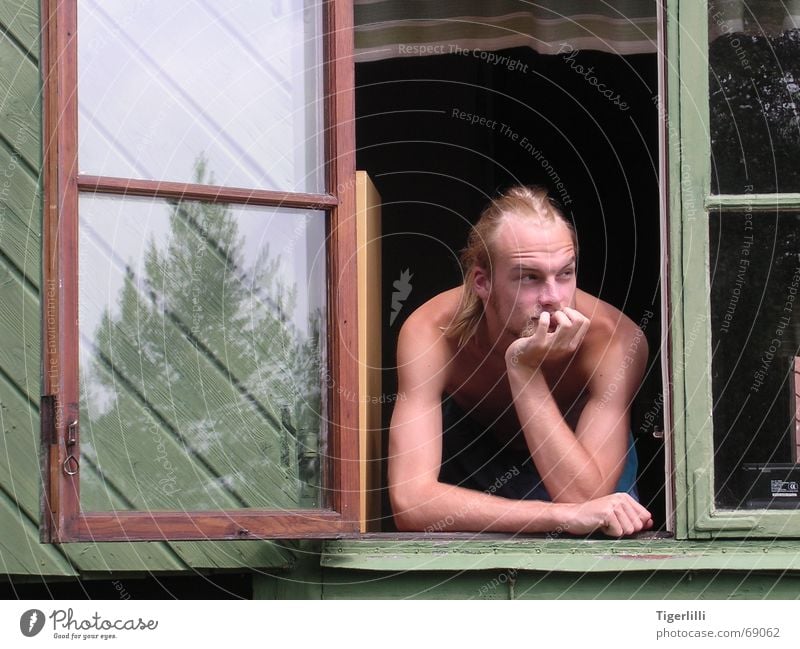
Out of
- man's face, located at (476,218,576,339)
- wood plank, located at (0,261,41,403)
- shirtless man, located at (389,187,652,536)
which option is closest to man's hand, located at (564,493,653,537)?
shirtless man, located at (389,187,652,536)

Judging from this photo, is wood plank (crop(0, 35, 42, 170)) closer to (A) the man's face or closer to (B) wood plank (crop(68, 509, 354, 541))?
(B) wood plank (crop(68, 509, 354, 541))

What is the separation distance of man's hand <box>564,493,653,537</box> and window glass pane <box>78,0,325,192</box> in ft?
2.51

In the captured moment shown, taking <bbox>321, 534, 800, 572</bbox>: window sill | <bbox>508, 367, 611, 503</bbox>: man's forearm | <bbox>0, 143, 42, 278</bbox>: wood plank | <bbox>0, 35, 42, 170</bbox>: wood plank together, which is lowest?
<bbox>321, 534, 800, 572</bbox>: window sill

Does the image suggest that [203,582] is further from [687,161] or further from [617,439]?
[687,161]

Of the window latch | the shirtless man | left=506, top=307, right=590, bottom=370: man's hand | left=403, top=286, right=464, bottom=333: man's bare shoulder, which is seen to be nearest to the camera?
the window latch

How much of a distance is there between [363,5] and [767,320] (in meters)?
1.08

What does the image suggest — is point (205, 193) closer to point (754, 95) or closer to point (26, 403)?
point (26, 403)

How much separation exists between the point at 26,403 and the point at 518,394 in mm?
969

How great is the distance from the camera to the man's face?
2.78 m

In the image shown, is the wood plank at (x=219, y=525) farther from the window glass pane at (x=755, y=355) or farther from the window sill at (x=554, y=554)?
the window glass pane at (x=755, y=355)

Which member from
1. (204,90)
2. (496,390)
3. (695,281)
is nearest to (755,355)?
(695,281)

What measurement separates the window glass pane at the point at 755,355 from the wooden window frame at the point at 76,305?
68cm

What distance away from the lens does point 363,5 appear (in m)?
2.79

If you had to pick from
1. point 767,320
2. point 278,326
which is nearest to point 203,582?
point 278,326
